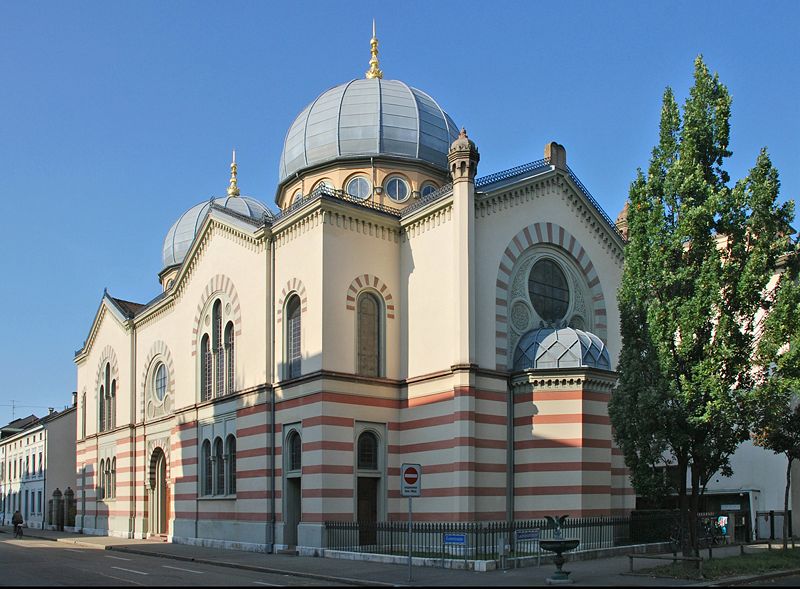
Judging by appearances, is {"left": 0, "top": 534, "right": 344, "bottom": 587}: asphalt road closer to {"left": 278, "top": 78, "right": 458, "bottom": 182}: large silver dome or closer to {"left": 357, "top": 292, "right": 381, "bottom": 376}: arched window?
{"left": 357, "top": 292, "right": 381, "bottom": 376}: arched window

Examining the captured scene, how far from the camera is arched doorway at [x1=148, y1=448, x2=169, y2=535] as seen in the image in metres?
40.6

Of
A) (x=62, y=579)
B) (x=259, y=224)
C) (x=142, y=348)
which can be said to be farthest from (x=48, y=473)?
(x=62, y=579)

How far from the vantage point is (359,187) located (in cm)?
3647

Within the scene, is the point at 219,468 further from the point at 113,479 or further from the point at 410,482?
the point at 410,482

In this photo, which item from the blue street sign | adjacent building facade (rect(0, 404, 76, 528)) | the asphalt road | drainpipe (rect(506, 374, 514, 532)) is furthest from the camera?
adjacent building facade (rect(0, 404, 76, 528))

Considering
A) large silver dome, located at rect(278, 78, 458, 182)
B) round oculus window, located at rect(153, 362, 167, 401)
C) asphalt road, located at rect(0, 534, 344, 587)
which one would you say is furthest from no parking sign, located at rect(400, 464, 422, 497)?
round oculus window, located at rect(153, 362, 167, 401)

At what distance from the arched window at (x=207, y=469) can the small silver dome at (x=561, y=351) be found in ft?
43.8

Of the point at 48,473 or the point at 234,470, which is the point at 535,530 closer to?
the point at 234,470

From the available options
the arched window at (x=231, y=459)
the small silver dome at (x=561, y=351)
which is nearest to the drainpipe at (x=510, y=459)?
the small silver dome at (x=561, y=351)

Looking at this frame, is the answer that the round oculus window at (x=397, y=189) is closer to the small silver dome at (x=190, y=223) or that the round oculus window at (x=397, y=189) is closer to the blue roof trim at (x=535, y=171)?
the blue roof trim at (x=535, y=171)

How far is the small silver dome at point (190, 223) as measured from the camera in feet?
164

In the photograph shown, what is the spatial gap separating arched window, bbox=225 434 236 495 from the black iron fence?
22.2 ft

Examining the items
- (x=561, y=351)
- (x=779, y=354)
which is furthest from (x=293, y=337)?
(x=779, y=354)

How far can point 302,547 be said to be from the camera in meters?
28.4
